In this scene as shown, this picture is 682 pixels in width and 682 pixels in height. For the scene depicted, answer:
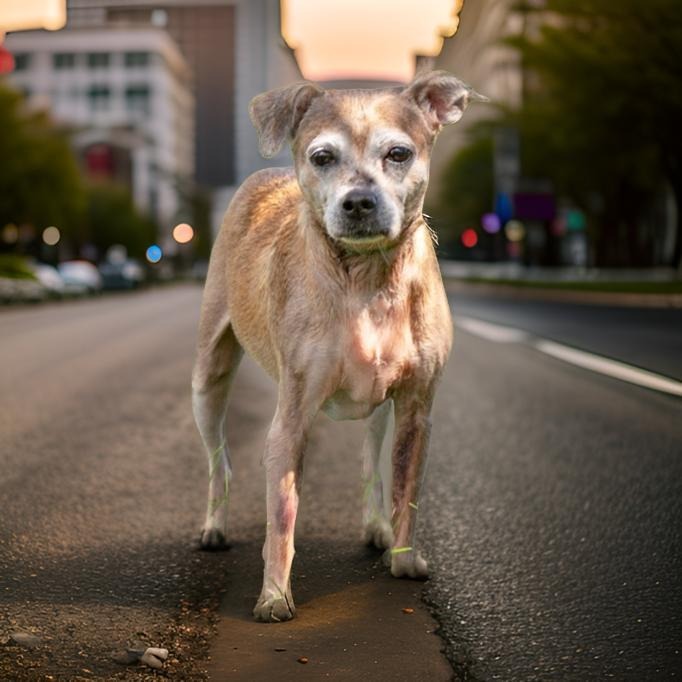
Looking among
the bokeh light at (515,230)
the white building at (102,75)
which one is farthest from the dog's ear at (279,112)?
the white building at (102,75)

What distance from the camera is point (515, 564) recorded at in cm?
479

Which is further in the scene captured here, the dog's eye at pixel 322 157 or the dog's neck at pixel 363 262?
the dog's neck at pixel 363 262

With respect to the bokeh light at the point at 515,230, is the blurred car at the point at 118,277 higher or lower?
lower

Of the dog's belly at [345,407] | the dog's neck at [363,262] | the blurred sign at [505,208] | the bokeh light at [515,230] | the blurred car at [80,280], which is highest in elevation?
the dog's neck at [363,262]

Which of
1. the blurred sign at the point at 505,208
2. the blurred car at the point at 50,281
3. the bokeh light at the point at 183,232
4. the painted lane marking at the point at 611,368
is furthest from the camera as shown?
the bokeh light at the point at 183,232

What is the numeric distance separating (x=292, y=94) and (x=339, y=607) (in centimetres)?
158

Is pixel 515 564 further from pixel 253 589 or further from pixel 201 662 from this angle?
pixel 201 662

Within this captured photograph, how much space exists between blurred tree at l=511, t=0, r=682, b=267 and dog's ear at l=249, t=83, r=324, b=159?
31.0m

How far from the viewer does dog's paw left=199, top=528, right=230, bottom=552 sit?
505 cm

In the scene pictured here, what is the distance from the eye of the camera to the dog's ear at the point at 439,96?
4070mm

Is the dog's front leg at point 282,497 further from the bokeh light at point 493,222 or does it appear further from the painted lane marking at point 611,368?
the bokeh light at point 493,222

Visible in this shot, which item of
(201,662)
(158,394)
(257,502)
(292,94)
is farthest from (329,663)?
(158,394)

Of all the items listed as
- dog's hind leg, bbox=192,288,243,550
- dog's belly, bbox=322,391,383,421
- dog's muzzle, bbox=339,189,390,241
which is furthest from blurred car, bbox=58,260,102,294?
dog's muzzle, bbox=339,189,390,241

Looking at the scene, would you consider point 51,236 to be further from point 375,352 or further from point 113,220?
point 375,352
